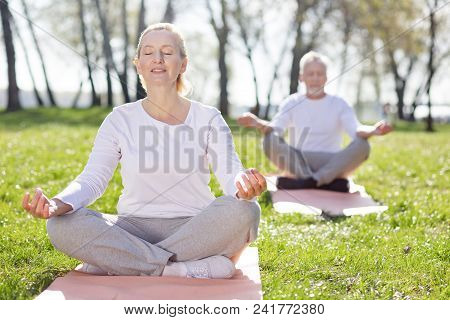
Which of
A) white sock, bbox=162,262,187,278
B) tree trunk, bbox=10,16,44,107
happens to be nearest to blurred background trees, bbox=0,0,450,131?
tree trunk, bbox=10,16,44,107

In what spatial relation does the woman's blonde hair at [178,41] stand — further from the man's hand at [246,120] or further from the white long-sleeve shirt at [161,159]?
the man's hand at [246,120]

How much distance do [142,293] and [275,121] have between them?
485 cm

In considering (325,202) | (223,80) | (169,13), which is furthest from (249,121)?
(169,13)

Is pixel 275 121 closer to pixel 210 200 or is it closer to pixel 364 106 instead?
pixel 210 200

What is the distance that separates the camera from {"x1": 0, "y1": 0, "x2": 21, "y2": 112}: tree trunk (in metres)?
22.0

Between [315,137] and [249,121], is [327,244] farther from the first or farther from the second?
[315,137]

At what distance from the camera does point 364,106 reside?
189 ft

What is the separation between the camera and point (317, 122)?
25.6ft

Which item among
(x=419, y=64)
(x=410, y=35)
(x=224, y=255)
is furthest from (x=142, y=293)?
(x=419, y=64)

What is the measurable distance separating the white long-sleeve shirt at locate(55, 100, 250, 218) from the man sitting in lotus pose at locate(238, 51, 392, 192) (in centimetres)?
329

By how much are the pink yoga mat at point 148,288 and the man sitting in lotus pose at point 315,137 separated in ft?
12.5

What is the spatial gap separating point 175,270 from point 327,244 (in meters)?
1.50

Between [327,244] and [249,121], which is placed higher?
[249,121]

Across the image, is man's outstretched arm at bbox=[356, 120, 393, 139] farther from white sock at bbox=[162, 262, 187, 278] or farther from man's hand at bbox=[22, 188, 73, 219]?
man's hand at bbox=[22, 188, 73, 219]
